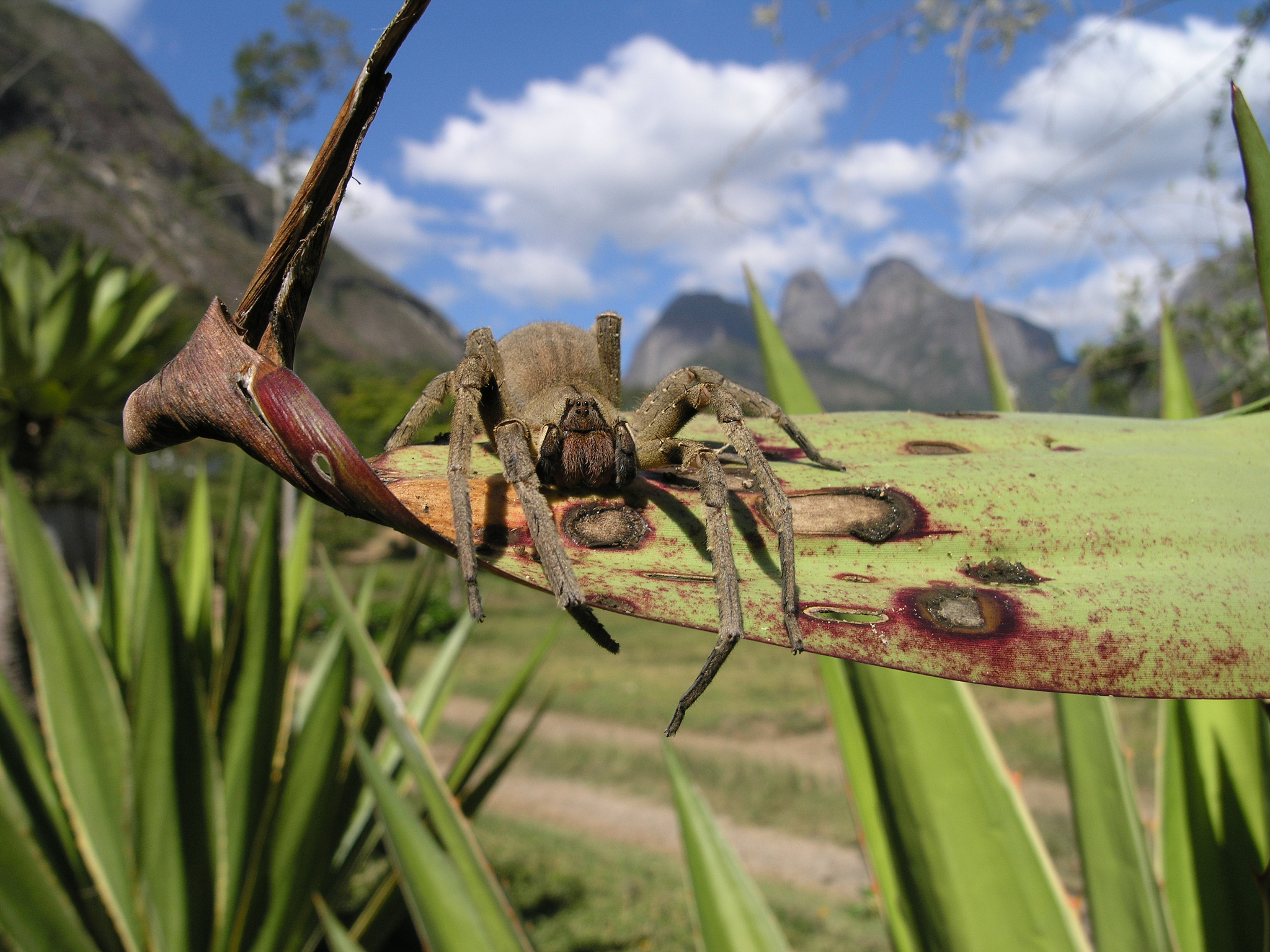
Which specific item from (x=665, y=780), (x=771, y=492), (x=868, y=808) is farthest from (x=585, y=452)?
(x=665, y=780)

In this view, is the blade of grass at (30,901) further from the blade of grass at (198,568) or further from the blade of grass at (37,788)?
the blade of grass at (198,568)

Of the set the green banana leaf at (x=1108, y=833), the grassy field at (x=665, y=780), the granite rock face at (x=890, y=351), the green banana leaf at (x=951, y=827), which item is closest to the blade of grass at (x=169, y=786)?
the grassy field at (x=665, y=780)

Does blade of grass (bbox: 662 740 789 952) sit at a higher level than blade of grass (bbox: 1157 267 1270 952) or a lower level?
lower

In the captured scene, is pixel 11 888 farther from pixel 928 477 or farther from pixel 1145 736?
pixel 1145 736

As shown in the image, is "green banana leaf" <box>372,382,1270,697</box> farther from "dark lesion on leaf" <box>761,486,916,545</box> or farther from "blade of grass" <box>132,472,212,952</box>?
"blade of grass" <box>132,472,212,952</box>

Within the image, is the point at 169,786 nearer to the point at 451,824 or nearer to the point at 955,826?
the point at 451,824

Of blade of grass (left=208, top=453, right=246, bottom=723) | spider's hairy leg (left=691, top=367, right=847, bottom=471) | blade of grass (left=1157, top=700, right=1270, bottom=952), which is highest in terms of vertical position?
spider's hairy leg (left=691, top=367, right=847, bottom=471)

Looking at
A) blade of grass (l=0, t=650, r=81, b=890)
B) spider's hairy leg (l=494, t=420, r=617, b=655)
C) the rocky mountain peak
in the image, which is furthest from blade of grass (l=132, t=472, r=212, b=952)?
the rocky mountain peak

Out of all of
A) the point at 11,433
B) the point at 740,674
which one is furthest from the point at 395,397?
the point at 11,433
